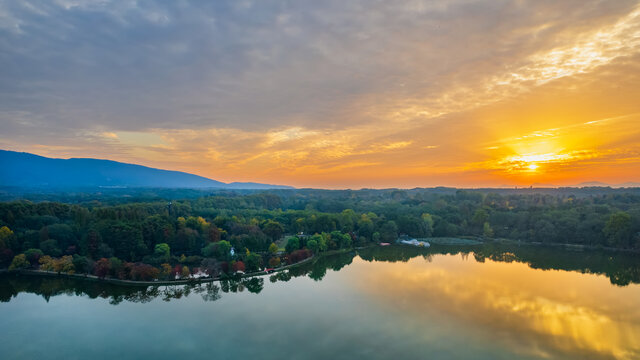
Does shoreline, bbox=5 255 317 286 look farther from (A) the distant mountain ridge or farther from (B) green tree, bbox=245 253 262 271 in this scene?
(A) the distant mountain ridge

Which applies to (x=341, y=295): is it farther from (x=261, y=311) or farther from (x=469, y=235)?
(x=469, y=235)

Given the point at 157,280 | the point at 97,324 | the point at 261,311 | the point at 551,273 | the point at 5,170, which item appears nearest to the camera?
the point at 97,324

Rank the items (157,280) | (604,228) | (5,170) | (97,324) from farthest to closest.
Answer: (5,170) < (604,228) < (157,280) < (97,324)

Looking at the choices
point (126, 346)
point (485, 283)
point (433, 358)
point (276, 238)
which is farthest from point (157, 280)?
point (485, 283)

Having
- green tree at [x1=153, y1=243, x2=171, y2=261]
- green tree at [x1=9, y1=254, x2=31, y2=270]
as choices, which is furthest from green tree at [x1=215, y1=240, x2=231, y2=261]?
green tree at [x1=9, y1=254, x2=31, y2=270]

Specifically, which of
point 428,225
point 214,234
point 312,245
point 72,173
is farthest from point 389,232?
point 72,173

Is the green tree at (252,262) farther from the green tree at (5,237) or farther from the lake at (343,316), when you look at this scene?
the green tree at (5,237)

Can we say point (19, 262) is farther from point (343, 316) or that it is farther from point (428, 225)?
point (428, 225)
